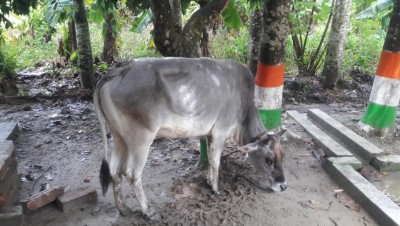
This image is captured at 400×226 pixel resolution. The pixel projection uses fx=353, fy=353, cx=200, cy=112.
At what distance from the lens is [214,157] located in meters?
3.73

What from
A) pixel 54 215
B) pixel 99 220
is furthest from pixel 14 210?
pixel 99 220

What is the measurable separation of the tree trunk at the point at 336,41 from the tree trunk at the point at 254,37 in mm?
1938

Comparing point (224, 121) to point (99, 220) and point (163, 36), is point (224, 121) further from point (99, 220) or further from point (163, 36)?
point (99, 220)

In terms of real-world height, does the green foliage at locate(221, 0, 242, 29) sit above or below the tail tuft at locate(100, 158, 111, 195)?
above

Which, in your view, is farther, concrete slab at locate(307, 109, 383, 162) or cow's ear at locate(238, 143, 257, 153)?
concrete slab at locate(307, 109, 383, 162)

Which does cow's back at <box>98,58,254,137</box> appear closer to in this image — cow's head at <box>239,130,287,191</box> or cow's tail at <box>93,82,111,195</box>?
cow's tail at <box>93,82,111,195</box>

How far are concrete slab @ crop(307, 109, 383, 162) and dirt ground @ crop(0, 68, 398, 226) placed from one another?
1.17 ft

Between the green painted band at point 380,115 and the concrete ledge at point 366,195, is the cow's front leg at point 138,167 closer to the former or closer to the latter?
the concrete ledge at point 366,195

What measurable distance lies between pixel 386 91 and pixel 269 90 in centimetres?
174

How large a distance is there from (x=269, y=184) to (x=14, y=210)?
8.10 feet

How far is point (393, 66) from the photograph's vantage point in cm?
471

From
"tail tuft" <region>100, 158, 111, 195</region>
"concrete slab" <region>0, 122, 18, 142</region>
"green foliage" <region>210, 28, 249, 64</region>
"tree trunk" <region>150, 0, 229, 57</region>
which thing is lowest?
"concrete slab" <region>0, 122, 18, 142</region>

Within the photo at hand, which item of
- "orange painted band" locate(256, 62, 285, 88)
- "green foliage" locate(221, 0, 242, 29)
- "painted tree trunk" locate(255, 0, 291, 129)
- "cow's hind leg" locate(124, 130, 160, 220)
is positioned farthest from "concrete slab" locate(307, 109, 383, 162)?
"cow's hind leg" locate(124, 130, 160, 220)

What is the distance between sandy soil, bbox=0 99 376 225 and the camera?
11.2ft
